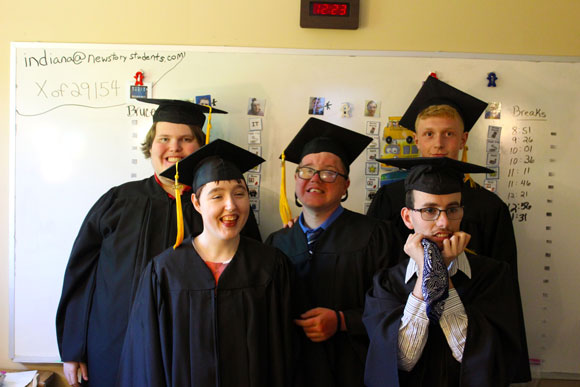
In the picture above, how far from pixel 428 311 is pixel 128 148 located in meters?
2.22

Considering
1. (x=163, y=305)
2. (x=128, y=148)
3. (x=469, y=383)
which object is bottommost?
(x=469, y=383)

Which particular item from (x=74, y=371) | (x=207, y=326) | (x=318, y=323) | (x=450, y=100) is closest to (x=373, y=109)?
(x=450, y=100)

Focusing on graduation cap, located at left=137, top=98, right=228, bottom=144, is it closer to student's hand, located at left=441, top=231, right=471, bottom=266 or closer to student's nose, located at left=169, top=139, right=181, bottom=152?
student's nose, located at left=169, top=139, right=181, bottom=152

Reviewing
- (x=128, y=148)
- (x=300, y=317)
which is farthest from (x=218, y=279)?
(x=128, y=148)

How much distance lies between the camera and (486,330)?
1.64 metres

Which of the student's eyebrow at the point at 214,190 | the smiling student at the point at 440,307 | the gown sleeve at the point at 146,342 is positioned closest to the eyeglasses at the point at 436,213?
the smiling student at the point at 440,307

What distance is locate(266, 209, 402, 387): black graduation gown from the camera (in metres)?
2.02

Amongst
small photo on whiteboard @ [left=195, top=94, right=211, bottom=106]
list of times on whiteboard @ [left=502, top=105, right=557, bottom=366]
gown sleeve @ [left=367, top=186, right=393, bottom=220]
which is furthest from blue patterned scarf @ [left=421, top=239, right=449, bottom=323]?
small photo on whiteboard @ [left=195, top=94, right=211, bottom=106]

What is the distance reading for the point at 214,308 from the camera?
180cm

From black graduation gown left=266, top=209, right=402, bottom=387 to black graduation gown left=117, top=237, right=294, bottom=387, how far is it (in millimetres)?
167

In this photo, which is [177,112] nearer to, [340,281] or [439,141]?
[340,281]

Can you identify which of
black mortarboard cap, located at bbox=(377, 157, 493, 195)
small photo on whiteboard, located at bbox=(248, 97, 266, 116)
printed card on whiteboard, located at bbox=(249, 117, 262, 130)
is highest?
small photo on whiteboard, located at bbox=(248, 97, 266, 116)

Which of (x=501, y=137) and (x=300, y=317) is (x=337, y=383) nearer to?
(x=300, y=317)

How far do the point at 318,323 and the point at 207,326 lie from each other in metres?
0.50
